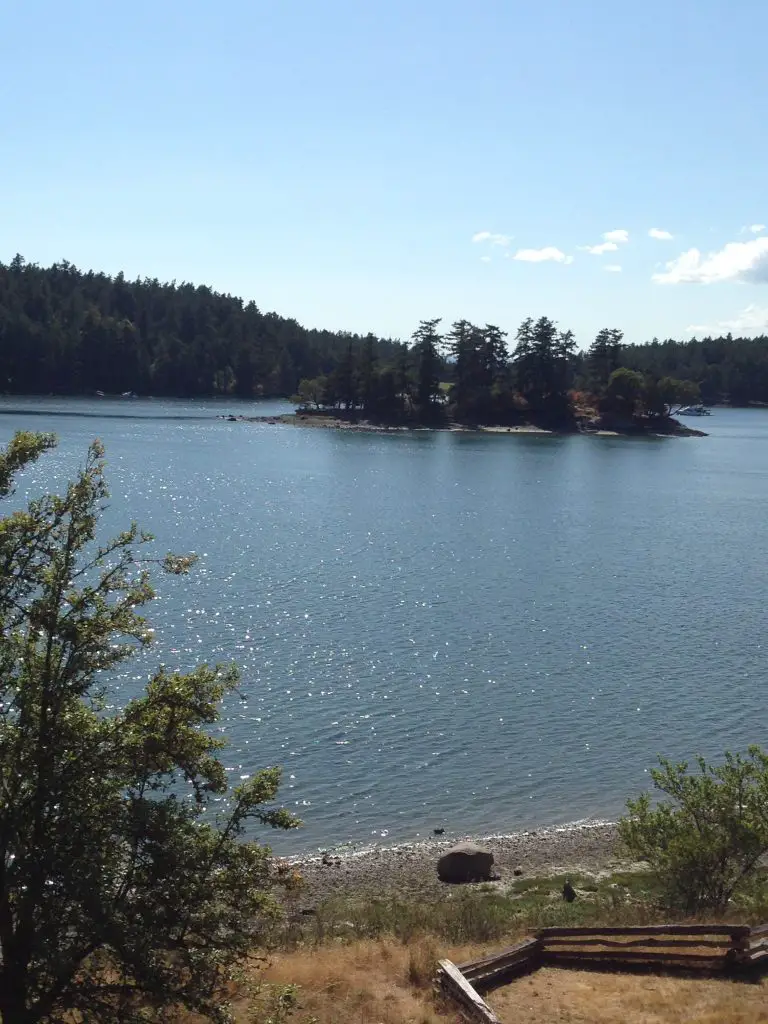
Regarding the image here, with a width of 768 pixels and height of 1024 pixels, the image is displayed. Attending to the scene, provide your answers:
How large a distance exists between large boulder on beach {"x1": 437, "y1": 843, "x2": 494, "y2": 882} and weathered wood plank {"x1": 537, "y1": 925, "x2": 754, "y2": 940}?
7.46 m

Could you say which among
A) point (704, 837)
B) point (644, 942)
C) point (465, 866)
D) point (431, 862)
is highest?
point (704, 837)

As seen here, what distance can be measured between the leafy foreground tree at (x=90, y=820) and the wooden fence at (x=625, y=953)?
6.03 m

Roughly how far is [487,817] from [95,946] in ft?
67.2

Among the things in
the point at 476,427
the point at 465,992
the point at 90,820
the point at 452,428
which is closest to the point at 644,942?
the point at 465,992

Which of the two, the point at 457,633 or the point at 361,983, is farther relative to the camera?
the point at 457,633

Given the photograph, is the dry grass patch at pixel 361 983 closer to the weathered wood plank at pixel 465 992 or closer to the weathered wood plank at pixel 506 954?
the weathered wood plank at pixel 465 992

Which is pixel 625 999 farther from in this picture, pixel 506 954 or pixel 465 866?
pixel 465 866

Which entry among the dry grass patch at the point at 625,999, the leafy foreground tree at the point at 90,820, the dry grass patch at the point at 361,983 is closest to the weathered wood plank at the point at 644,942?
the dry grass patch at the point at 625,999

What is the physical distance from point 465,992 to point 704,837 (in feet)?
25.5

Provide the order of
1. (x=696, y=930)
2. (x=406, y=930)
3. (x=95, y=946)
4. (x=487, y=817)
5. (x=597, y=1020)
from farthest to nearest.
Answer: (x=487, y=817), (x=406, y=930), (x=696, y=930), (x=597, y=1020), (x=95, y=946)

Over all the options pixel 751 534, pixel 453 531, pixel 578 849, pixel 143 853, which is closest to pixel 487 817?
pixel 578 849

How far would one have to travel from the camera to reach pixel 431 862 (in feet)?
91.5

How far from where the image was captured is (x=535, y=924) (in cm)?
2253

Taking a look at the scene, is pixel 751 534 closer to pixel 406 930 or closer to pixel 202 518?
pixel 202 518
